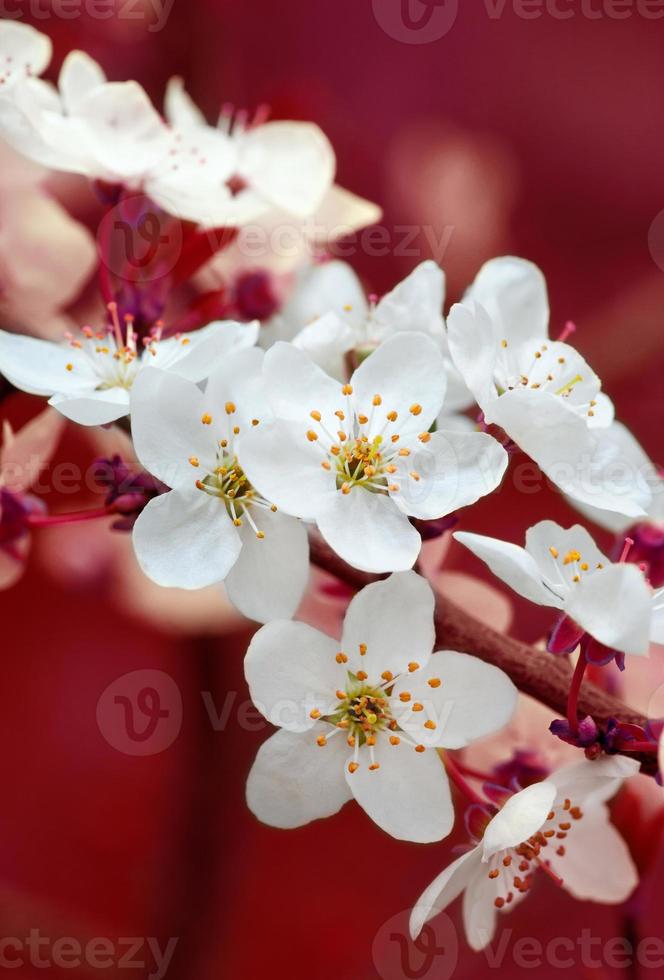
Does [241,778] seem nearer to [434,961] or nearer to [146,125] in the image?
[434,961]

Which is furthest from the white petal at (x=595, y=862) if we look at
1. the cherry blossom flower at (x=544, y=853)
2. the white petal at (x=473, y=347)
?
the white petal at (x=473, y=347)

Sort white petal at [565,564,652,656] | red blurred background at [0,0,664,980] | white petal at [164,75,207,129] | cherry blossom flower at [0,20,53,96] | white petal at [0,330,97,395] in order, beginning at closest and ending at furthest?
white petal at [565,564,652,656] < white petal at [0,330,97,395] < cherry blossom flower at [0,20,53,96] < white petal at [164,75,207,129] < red blurred background at [0,0,664,980]

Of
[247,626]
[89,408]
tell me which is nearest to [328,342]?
[89,408]

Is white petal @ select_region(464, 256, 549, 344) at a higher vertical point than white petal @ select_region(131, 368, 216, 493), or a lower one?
higher

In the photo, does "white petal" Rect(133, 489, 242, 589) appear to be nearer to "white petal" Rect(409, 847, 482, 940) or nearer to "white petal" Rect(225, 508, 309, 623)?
"white petal" Rect(225, 508, 309, 623)

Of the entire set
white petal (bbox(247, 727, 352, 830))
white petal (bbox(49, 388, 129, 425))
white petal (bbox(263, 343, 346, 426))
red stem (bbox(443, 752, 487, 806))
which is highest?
white petal (bbox(263, 343, 346, 426))

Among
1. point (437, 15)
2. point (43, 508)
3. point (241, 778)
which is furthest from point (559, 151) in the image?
point (43, 508)

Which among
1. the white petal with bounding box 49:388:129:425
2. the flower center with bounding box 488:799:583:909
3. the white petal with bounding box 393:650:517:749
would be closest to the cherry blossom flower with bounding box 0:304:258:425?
the white petal with bounding box 49:388:129:425
